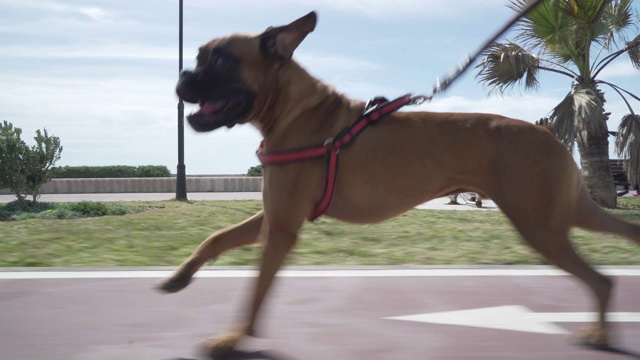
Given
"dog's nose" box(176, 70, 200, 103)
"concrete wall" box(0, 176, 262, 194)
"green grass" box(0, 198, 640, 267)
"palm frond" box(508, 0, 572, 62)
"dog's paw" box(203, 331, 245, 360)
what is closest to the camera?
"dog's paw" box(203, 331, 245, 360)

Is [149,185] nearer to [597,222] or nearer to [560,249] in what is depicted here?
[597,222]

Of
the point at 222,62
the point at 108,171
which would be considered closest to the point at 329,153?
the point at 222,62

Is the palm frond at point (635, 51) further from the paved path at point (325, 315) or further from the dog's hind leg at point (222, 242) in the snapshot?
the dog's hind leg at point (222, 242)

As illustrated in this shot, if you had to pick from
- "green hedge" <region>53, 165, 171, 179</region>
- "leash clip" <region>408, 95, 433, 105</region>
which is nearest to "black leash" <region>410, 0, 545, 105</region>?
"leash clip" <region>408, 95, 433, 105</region>

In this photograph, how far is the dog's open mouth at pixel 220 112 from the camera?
337cm

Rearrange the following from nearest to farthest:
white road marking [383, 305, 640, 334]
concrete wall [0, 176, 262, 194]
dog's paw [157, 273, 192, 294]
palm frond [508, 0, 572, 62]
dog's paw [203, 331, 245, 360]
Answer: dog's paw [203, 331, 245, 360] → dog's paw [157, 273, 192, 294] → white road marking [383, 305, 640, 334] → palm frond [508, 0, 572, 62] → concrete wall [0, 176, 262, 194]

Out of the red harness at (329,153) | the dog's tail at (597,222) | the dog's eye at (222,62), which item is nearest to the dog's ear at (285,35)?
the dog's eye at (222,62)

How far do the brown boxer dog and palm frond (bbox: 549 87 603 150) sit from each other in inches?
482

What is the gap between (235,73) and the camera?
3361 millimetres

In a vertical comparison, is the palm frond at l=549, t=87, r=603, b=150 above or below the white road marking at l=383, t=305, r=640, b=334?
above

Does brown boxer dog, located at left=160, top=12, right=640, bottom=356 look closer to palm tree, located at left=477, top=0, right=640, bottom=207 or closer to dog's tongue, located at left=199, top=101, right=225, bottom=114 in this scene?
dog's tongue, located at left=199, top=101, right=225, bottom=114

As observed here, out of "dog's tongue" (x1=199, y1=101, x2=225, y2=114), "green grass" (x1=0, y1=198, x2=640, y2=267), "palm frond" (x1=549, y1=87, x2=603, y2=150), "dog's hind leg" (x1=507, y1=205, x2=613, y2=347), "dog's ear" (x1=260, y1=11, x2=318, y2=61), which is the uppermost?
"palm frond" (x1=549, y1=87, x2=603, y2=150)

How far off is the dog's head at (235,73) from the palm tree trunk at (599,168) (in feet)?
46.2

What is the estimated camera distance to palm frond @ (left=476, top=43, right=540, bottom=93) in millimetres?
15656
